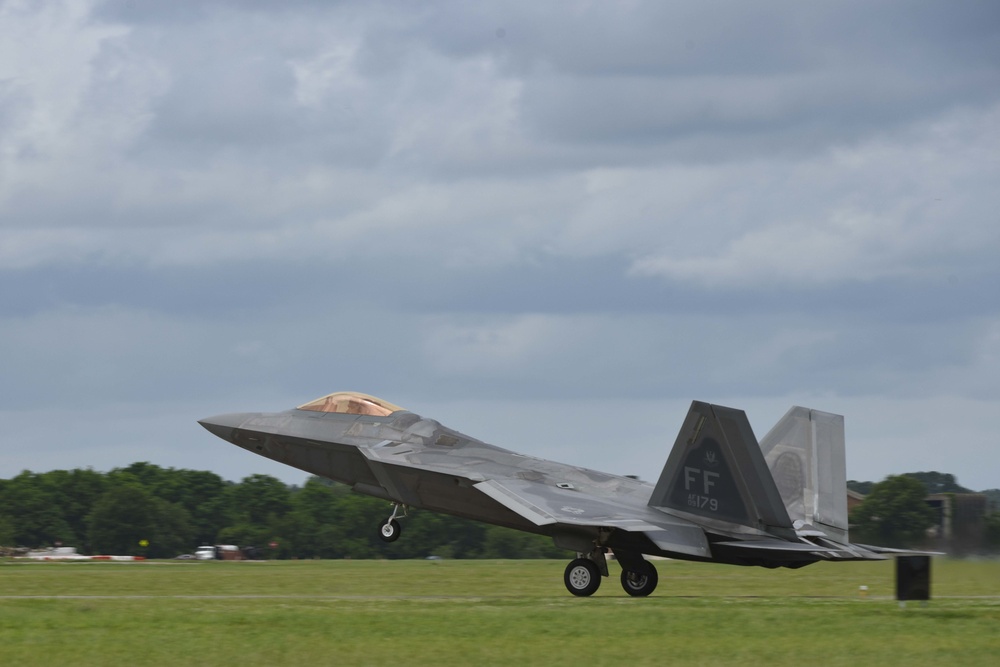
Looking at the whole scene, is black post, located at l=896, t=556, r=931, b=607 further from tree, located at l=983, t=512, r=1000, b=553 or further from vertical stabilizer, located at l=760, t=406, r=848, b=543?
tree, located at l=983, t=512, r=1000, b=553

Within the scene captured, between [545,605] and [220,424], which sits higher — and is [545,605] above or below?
below

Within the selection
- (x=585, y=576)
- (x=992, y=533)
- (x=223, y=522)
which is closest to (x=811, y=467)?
(x=992, y=533)

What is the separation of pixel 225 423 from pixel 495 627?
40.0 feet

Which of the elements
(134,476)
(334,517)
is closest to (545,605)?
(334,517)

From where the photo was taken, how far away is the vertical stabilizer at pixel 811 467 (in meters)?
25.5

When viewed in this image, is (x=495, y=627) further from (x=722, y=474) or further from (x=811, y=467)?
(x=811, y=467)

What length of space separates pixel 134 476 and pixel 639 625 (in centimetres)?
7506

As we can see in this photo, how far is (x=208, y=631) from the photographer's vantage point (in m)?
17.0

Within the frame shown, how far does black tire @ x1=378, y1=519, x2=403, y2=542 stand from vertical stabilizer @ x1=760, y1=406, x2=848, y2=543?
7316 mm

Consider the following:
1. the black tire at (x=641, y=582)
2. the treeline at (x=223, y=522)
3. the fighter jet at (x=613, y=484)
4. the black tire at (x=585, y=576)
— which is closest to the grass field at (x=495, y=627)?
the black tire at (x=641, y=582)

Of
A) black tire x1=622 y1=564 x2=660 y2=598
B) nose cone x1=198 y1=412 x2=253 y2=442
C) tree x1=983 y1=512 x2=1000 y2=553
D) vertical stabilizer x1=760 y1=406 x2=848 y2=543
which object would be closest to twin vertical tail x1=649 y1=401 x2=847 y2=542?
vertical stabilizer x1=760 y1=406 x2=848 y2=543

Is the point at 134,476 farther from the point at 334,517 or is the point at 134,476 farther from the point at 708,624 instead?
the point at 708,624

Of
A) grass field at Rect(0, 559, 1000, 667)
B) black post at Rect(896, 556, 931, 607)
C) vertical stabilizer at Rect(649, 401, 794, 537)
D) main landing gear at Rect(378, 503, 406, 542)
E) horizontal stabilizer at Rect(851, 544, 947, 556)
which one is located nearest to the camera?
grass field at Rect(0, 559, 1000, 667)

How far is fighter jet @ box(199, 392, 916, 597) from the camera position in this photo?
2261 centimetres
